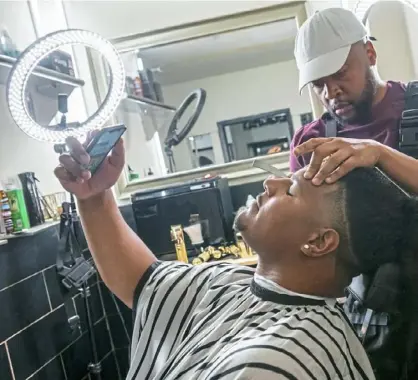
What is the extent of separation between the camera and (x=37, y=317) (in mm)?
1778

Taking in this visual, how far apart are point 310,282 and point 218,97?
4.85 ft

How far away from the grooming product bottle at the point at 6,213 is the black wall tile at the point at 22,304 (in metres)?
0.17

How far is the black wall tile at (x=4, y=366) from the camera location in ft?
Answer: 5.10

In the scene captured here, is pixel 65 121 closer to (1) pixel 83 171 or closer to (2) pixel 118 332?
(1) pixel 83 171

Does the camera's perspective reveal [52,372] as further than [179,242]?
No

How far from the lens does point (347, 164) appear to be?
0.99 meters

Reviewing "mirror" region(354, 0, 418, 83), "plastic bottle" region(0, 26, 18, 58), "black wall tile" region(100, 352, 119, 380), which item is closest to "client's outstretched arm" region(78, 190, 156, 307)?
"plastic bottle" region(0, 26, 18, 58)

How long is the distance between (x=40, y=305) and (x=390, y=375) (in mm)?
1170

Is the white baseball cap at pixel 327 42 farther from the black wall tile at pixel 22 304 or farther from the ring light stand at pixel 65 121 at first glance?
the black wall tile at pixel 22 304

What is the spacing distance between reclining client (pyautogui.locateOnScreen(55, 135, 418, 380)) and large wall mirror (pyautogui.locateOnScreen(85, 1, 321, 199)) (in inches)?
47.6

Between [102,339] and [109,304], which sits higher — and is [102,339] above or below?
below

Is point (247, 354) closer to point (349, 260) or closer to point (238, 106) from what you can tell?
point (349, 260)

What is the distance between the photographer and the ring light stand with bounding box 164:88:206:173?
2451mm

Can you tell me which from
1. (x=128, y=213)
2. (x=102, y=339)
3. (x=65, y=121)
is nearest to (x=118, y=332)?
(x=102, y=339)
